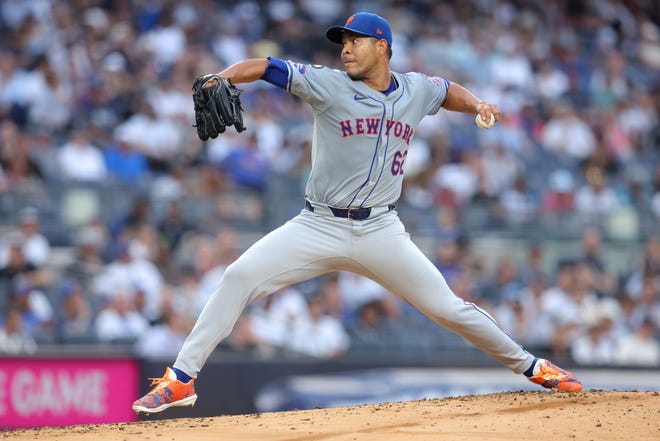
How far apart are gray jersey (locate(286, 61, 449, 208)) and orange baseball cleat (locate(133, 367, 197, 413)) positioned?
1100 millimetres

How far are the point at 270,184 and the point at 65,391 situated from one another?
3233 mm

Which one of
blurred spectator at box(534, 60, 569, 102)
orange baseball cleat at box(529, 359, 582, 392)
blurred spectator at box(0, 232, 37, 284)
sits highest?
blurred spectator at box(534, 60, 569, 102)

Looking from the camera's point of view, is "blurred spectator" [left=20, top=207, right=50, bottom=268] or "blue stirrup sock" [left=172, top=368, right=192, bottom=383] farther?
"blurred spectator" [left=20, top=207, right=50, bottom=268]

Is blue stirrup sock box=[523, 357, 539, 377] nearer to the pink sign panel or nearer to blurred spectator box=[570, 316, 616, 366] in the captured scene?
the pink sign panel

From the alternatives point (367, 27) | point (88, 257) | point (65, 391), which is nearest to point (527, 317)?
point (88, 257)

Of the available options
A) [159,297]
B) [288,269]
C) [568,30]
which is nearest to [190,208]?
[159,297]

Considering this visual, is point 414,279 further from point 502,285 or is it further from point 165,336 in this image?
point 502,285

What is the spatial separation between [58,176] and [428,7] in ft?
22.0

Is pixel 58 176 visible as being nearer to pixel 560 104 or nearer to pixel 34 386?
pixel 34 386

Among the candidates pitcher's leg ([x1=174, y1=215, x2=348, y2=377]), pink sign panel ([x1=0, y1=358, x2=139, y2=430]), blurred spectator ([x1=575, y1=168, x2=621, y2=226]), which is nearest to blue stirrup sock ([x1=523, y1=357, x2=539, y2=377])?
pitcher's leg ([x1=174, y1=215, x2=348, y2=377])

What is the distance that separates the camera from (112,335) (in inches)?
365

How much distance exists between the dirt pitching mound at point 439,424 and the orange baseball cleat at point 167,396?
5.1 inches

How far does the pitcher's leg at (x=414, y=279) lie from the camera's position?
5.46 meters

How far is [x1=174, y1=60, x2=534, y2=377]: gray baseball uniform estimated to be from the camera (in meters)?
5.39
